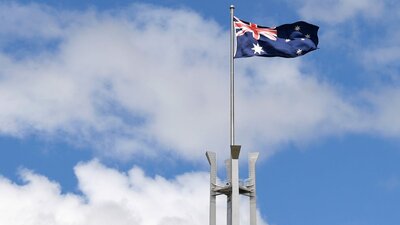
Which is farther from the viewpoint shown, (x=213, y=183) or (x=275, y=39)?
(x=275, y=39)

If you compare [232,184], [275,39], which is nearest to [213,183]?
[232,184]

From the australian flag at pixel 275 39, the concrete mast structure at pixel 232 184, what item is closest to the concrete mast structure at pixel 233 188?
the concrete mast structure at pixel 232 184

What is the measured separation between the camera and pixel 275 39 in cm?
8669

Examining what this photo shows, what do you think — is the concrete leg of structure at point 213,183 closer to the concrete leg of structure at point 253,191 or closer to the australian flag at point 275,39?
the concrete leg of structure at point 253,191

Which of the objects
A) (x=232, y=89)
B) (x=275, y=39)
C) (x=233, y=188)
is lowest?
(x=233, y=188)

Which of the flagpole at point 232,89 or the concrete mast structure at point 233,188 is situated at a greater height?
the flagpole at point 232,89

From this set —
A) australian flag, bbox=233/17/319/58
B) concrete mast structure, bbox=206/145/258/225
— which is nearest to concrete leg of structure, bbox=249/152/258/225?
concrete mast structure, bbox=206/145/258/225

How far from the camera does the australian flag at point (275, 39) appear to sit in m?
86.2

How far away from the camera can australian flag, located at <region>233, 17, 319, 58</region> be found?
86.2 metres

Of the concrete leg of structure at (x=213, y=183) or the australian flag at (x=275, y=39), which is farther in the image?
→ the australian flag at (x=275, y=39)

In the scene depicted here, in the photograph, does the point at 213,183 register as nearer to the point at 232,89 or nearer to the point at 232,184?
the point at 232,184

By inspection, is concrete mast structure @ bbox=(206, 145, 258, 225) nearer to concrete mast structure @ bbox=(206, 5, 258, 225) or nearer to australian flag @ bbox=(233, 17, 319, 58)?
concrete mast structure @ bbox=(206, 5, 258, 225)

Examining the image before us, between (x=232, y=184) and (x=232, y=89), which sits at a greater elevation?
(x=232, y=89)

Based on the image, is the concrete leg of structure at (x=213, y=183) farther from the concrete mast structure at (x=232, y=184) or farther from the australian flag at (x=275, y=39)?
the australian flag at (x=275, y=39)
